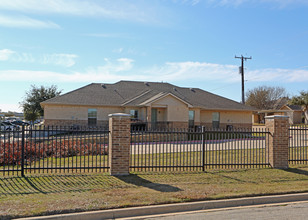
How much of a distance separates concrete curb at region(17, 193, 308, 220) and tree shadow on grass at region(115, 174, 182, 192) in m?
1.08

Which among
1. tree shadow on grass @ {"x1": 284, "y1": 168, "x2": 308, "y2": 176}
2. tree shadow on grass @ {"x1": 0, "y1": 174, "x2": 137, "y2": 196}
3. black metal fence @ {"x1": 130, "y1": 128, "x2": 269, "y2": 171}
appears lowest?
tree shadow on grass @ {"x1": 284, "y1": 168, "x2": 308, "y2": 176}

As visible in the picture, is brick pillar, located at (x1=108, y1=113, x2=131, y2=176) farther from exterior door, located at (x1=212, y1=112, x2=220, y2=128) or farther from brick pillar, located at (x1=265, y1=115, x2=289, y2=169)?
exterior door, located at (x1=212, y1=112, x2=220, y2=128)

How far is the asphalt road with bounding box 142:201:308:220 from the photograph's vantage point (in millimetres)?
5770

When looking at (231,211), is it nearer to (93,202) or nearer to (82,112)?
(93,202)

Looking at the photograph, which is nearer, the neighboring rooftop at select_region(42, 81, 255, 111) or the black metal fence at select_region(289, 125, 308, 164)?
the black metal fence at select_region(289, 125, 308, 164)

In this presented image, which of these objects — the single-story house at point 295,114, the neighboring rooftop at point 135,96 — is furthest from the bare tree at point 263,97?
the neighboring rooftop at point 135,96

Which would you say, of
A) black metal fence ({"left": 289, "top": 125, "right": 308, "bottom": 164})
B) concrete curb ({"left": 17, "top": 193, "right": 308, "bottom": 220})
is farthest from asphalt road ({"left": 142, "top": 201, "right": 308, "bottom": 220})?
black metal fence ({"left": 289, "top": 125, "right": 308, "bottom": 164})

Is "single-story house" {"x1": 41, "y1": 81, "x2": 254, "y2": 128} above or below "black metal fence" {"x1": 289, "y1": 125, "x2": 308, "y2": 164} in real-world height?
above

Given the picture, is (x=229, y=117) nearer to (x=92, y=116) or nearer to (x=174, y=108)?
(x=174, y=108)

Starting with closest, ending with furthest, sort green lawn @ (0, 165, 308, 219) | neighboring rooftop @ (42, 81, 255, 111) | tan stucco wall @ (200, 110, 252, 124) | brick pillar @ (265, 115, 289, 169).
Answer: green lawn @ (0, 165, 308, 219)
brick pillar @ (265, 115, 289, 169)
neighboring rooftop @ (42, 81, 255, 111)
tan stucco wall @ (200, 110, 252, 124)

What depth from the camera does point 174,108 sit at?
2738cm

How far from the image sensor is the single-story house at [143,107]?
87.1 ft

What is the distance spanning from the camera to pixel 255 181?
28.1 ft

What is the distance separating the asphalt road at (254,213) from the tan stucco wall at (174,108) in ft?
67.6
